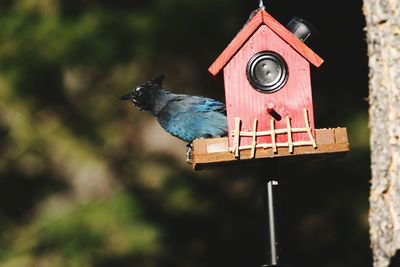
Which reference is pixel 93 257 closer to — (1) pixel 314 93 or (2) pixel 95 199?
(2) pixel 95 199

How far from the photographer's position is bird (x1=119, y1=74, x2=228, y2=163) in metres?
3.57

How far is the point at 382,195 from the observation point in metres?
3.49

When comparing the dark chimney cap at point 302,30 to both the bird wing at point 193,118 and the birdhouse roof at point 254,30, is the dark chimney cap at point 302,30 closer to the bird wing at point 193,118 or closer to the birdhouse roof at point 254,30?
the birdhouse roof at point 254,30

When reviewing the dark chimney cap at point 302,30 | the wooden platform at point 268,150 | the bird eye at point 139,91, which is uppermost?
the dark chimney cap at point 302,30

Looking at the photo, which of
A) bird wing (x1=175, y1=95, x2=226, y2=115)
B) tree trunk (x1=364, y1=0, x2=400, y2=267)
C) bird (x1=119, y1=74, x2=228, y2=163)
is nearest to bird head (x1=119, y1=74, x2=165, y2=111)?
bird (x1=119, y1=74, x2=228, y2=163)

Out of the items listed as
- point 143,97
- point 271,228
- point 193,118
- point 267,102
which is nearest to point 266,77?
point 267,102

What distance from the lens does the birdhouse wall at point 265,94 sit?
125 inches

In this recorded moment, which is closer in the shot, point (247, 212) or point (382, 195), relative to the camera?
point (382, 195)

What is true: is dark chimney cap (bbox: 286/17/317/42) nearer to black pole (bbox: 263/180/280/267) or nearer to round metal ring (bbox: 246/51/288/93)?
round metal ring (bbox: 246/51/288/93)

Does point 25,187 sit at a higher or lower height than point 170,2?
lower

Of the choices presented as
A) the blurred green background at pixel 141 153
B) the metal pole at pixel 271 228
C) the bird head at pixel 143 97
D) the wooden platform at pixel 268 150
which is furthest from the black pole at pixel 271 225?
the blurred green background at pixel 141 153

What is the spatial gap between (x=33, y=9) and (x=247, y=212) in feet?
8.36

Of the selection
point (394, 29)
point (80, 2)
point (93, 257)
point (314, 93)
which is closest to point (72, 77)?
point (80, 2)

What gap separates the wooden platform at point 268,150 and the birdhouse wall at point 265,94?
85 millimetres
